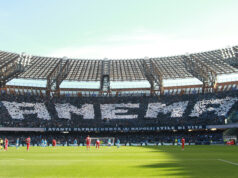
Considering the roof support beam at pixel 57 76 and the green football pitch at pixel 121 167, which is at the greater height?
the roof support beam at pixel 57 76

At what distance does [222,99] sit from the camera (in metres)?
70.8

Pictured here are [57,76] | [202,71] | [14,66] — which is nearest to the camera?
[14,66]

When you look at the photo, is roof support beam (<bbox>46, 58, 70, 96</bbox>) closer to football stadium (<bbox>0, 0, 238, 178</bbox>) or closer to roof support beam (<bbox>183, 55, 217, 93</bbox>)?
football stadium (<bbox>0, 0, 238, 178</bbox>)

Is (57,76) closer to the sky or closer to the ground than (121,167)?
closer to the sky

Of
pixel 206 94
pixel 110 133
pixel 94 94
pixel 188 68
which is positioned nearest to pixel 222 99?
pixel 206 94

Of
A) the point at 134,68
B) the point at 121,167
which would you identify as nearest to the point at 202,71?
the point at 134,68

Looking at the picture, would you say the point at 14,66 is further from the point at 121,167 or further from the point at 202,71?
the point at 121,167

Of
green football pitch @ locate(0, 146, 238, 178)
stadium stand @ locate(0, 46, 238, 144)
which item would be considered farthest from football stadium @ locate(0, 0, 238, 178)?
green football pitch @ locate(0, 146, 238, 178)

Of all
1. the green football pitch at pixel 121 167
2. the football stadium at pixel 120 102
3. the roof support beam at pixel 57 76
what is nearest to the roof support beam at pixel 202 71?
the football stadium at pixel 120 102

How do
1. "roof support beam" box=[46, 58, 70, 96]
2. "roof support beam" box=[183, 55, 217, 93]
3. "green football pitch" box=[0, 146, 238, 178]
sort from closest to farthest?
"green football pitch" box=[0, 146, 238, 178] < "roof support beam" box=[183, 55, 217, 93] < "roof support beam" box=[46, 58, 70, 96]

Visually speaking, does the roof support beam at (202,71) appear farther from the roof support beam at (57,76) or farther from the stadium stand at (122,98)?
the roof support beam at (57,76)

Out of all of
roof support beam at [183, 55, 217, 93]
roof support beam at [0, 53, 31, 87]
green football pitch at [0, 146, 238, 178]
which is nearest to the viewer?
green football pitch at [0, 146, 238, 178]

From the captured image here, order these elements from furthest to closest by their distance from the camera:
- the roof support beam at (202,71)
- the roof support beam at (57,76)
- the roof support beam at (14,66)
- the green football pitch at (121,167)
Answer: the roof support beam at (57,76)
the roof support beam at (202,71)
the roof support beam at (14,66)
the green football pitch at (121,167)

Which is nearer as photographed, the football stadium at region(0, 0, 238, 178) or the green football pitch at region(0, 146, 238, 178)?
the green football pitch at region(0, 146, 238, 178)
